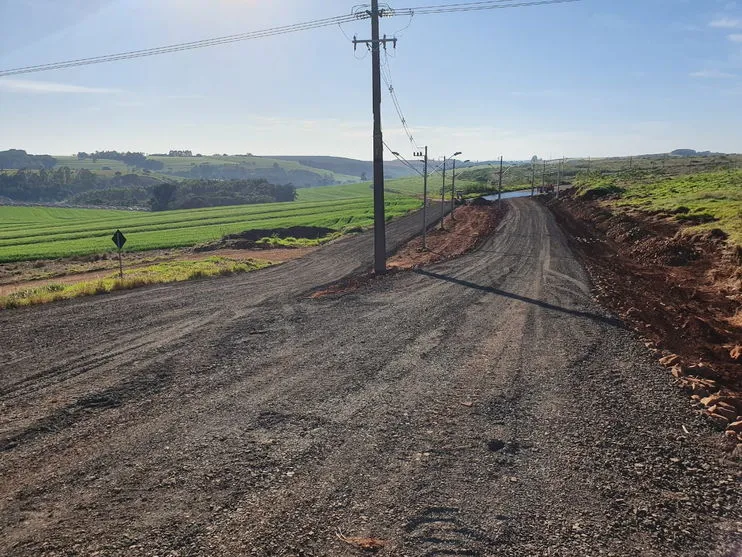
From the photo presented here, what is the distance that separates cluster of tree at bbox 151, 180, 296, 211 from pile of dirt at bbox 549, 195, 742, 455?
133861 millimetres

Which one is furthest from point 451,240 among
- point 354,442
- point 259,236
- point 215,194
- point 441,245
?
point 215,194

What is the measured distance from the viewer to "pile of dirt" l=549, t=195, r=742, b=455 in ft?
34.4

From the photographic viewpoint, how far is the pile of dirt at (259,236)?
50.9m

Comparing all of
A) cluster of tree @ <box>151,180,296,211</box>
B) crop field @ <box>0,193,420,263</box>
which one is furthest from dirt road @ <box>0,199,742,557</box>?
cluster of tree @ <box>151,180,296,211</box>

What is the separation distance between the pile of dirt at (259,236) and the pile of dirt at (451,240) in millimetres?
15614

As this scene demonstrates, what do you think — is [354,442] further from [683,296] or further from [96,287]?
[96,287]

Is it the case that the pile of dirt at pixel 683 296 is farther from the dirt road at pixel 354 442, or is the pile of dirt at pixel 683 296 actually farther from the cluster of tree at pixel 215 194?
the cluster of tree at pixel 215 194

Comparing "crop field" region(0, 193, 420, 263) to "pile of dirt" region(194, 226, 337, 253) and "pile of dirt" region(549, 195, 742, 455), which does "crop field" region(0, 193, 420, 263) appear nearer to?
"pile of dirt" region(194, 226, 337, 253)

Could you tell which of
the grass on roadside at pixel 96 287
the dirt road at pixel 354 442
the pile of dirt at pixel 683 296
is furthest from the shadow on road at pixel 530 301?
the grass on roadside at pixel 96 287

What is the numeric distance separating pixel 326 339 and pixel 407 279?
1006cm

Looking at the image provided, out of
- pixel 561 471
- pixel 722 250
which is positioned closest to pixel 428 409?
pixel 561 471

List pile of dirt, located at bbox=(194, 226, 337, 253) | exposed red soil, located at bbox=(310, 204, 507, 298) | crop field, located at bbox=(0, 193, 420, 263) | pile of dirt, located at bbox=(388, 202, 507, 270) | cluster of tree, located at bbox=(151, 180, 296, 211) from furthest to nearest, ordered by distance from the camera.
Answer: cluster of tree, located at bbox=(151, 180, 296, 211)
crop field, located at bbox=(0, 193, 420, 263)
pile of dirt, located at bbox=(194, 226, 337, 253)
pile of dirt, located at bbox=(388, 202, 507, 270)
exposed red soil, located at bbox=(310, 204, 507, 298)

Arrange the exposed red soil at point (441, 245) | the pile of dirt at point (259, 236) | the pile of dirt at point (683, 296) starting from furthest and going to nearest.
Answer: the pile of dirt at point (259, 236), the exposed red soil at point (441, 245), the pile of dirt at point (683, 296)

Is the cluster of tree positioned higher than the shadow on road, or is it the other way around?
the cluster of tree
